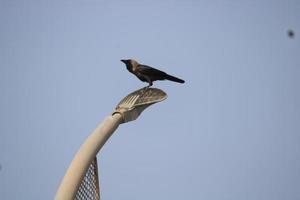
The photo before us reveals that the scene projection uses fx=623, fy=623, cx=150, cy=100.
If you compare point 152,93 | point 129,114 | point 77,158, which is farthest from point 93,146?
point 152,93

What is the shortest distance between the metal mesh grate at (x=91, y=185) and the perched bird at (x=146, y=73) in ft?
11.5

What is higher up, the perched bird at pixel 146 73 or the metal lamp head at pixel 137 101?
the perched bird at pixel 146 73

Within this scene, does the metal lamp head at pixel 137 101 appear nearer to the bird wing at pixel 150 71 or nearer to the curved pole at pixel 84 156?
the curved pole at pixel 84 156

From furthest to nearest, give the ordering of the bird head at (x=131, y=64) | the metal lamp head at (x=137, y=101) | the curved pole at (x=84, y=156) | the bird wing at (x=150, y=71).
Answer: the bird head at (x=131, y=64), the bird wing at (x=150, y=71), the metal lamp head at (x=137, y=101), the curved pole at (x=84, y=156)

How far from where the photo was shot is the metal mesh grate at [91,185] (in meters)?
16.8

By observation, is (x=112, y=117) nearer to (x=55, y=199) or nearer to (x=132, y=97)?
(x=132, y=97)

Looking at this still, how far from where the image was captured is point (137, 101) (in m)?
18.8

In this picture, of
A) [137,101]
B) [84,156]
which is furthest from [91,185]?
[137,101]

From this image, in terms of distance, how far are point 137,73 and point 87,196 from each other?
4.54 meters

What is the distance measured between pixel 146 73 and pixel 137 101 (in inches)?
44.2

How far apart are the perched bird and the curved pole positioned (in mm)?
1901

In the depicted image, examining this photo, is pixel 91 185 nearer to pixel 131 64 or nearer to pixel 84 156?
pixel 84 156

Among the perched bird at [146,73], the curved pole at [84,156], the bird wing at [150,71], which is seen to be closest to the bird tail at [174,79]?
the perched bird at [146,73]

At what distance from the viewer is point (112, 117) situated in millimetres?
18062
